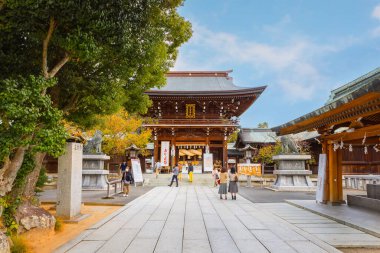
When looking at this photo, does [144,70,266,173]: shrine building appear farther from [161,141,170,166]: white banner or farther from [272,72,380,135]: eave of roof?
[272,72,380,135]: eave of roof

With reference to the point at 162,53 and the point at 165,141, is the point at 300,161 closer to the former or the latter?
the point at 162,53

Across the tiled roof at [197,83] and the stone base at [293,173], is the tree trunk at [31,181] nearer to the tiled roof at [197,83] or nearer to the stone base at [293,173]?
the stone base at [293,173]

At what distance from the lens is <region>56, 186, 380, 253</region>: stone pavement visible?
18.3 feet

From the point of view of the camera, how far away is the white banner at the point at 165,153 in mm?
28742

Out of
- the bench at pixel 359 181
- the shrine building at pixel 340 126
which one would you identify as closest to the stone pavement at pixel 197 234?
the shrine building at pixel 340 126

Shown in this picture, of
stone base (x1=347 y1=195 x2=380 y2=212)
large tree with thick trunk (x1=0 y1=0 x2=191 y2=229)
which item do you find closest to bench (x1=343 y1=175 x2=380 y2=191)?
stone base (x1=347 y1=195 x2=380 y2=212)

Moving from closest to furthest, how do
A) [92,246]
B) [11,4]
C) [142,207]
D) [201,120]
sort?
[11,4]
[92,246]
[142,207]
[201,120]

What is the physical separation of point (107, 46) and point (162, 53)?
2857 mm

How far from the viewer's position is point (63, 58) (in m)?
6.36

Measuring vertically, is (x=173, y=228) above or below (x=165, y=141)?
below

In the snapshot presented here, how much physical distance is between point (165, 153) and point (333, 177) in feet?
65.0

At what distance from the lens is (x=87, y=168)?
18203mm

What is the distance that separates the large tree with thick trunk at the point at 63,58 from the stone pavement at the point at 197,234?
2052 mm

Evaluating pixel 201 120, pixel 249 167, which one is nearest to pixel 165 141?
pixel 201 120
